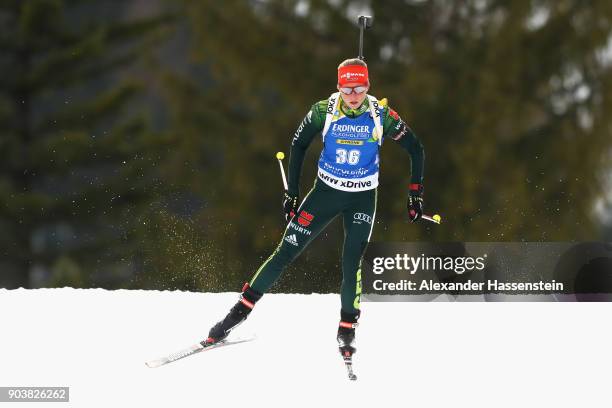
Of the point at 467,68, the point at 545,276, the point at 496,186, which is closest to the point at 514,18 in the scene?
the point at 467,68

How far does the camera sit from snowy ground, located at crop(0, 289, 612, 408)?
14.0 ft

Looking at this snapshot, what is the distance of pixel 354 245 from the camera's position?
16.5 feet

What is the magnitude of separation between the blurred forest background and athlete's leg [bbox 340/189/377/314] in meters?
8.66

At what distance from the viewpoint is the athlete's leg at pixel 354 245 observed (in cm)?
502

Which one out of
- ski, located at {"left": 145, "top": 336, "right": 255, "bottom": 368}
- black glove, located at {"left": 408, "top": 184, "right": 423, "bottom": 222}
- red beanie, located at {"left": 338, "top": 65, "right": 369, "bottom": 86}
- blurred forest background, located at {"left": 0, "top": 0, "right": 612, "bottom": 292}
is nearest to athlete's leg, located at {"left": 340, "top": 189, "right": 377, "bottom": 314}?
black glove, located at {"left": 408, "top": 184, "right": 423, "bottom": 222}

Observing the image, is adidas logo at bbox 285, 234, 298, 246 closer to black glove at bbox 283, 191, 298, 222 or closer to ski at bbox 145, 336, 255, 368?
black glove at bbox 283, 191, 298, 222

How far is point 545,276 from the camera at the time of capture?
7.57 meters

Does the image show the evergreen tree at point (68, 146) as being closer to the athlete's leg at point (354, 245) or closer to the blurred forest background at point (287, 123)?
the blurred forest background at point (287, 123)

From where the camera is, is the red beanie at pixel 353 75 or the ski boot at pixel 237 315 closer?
the red beanie at pixel 353 75

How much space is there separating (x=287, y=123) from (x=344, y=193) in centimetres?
1219

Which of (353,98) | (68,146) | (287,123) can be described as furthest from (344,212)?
(68,146)

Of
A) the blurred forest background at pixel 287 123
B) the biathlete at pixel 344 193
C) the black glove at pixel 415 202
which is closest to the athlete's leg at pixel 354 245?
the biathlete at pixel 344 193

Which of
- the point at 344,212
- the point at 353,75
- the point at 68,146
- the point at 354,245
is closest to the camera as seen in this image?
the point at 353,75

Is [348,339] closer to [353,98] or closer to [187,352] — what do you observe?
[187,352]
